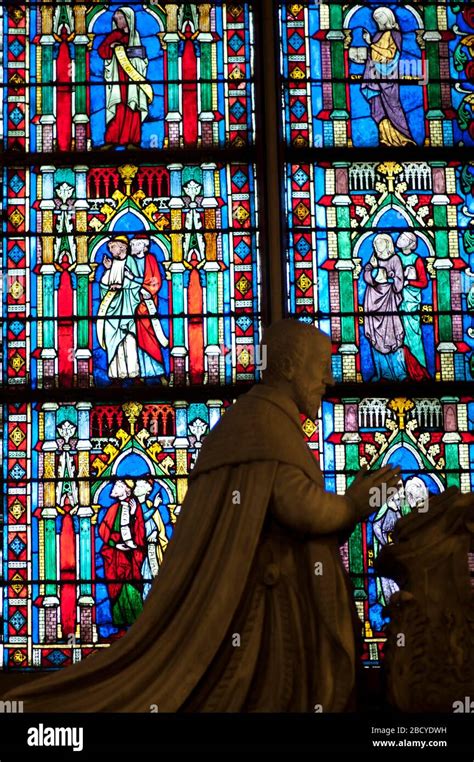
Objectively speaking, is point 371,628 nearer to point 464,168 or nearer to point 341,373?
point 341,373

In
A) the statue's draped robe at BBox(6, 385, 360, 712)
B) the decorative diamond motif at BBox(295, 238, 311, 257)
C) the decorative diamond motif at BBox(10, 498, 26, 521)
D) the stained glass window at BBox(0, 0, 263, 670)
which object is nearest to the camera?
the statue's draped robe at BBox(6, 385, 360, 712)

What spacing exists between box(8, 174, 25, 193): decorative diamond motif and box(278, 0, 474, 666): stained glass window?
150 centimetres

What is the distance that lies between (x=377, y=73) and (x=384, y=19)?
0.37 metres

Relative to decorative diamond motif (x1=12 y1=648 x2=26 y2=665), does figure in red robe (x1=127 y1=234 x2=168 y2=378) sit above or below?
above

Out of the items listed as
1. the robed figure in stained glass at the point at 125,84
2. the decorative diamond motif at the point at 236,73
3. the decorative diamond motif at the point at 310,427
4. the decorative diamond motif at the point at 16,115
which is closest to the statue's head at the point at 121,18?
the robed figure in stained glass at the point at 125,84

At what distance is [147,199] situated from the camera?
12477 millimetres

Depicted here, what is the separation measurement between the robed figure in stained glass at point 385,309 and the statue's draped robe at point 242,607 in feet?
10.9

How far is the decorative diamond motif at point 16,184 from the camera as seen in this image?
12.5 meters

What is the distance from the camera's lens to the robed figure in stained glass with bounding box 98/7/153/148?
1262cm

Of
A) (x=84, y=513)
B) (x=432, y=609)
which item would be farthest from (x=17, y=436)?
(x=432, y=609)

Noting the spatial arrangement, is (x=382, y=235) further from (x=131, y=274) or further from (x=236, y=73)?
(x=131, y=274)

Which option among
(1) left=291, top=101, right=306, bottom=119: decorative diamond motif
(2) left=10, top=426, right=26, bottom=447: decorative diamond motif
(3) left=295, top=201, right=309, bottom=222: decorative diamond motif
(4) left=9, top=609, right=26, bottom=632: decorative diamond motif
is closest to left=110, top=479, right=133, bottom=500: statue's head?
(2) left=10, top=426, right=26, bottom=447: decorative diamond motif

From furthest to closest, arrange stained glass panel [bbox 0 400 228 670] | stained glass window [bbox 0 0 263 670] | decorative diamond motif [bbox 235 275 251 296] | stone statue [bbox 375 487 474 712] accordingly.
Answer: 1. decorative diamond motif [bbox 235 275 251 296]
2. stained glass window [bbox 0 0 263 670]
3. stained glass panel [bbox 0 400 228 670]
4. stone statue [bbox 375 487 474 712]

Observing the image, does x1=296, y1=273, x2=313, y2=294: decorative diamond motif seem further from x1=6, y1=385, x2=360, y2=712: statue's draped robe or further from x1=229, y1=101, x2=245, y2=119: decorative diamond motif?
x1=6, y1=385, x2=360, y2=712: statue's draped robe
